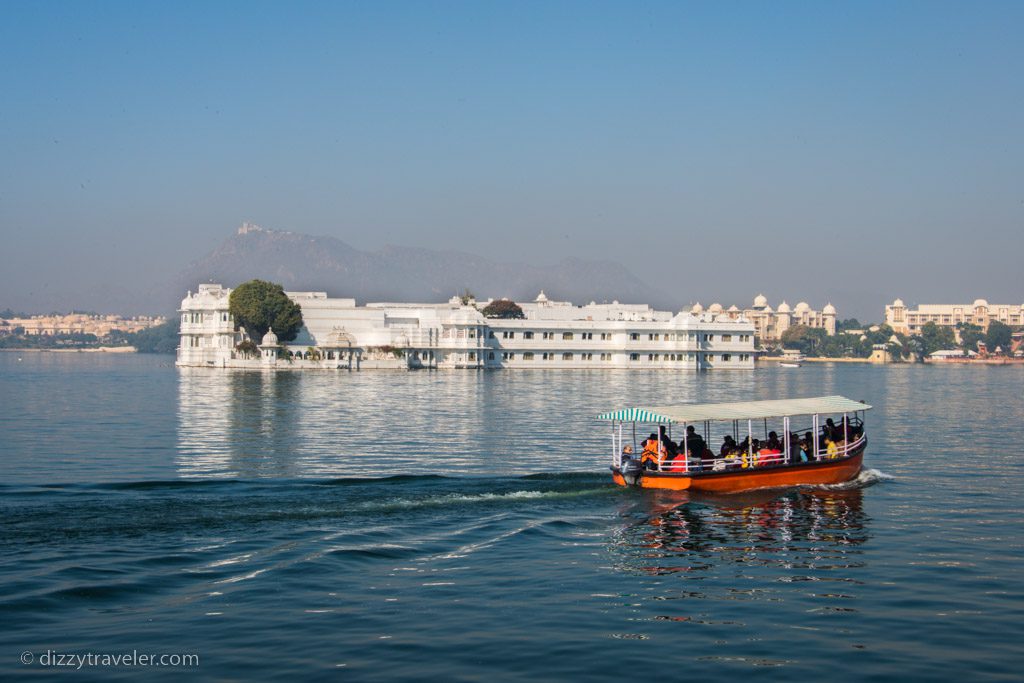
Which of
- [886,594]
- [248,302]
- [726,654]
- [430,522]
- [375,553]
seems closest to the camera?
[726,654]

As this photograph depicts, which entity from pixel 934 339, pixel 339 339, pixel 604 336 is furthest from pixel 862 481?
pixel 934 339

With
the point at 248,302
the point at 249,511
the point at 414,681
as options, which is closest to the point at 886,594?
the point at 414,681

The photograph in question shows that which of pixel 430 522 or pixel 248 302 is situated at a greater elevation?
pixel 248 302

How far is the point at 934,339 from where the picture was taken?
19012 cm

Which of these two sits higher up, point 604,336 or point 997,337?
point 997,337

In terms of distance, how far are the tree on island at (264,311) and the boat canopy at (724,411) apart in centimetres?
7878

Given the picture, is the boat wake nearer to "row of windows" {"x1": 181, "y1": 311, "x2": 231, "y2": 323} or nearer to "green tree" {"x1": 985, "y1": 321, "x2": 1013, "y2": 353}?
"row of windows" {"x1": 181, "y1": 311, "x2": 231, "y2": 323}

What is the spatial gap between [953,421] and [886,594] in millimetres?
31085

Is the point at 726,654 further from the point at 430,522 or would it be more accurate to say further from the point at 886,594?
the point at 430,522

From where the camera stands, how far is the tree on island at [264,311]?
98.9 m

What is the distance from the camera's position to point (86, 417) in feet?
140

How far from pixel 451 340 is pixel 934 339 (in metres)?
114

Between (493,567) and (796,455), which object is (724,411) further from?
(493,567)

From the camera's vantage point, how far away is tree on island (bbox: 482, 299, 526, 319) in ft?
433
